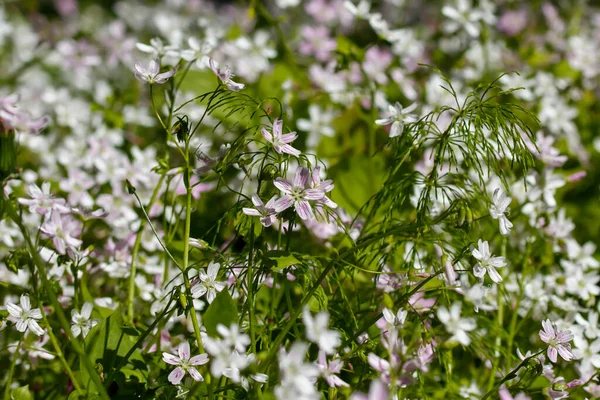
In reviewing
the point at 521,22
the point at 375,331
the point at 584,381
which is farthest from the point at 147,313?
the point at 521,22

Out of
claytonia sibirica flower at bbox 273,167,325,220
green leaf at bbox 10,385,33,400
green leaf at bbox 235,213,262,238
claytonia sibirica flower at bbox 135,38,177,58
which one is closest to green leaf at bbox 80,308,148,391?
green leaf at bbox 10,385,33,400

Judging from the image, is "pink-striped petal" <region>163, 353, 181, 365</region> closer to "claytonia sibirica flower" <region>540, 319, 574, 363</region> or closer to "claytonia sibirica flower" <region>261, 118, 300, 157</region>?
"claytonia sibirica flower" <region>261, 118, 300, 157</region>

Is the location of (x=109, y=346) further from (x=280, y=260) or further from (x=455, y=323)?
(x=455, y=323)

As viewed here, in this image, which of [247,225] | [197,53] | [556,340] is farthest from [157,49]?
[556,340]

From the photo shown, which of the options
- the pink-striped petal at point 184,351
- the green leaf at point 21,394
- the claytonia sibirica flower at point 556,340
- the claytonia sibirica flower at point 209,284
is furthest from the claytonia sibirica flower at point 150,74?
the claytonia sibirica flower at point 556,340

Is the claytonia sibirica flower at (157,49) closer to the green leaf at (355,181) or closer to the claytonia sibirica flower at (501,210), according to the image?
the green leaf at (355,181)
